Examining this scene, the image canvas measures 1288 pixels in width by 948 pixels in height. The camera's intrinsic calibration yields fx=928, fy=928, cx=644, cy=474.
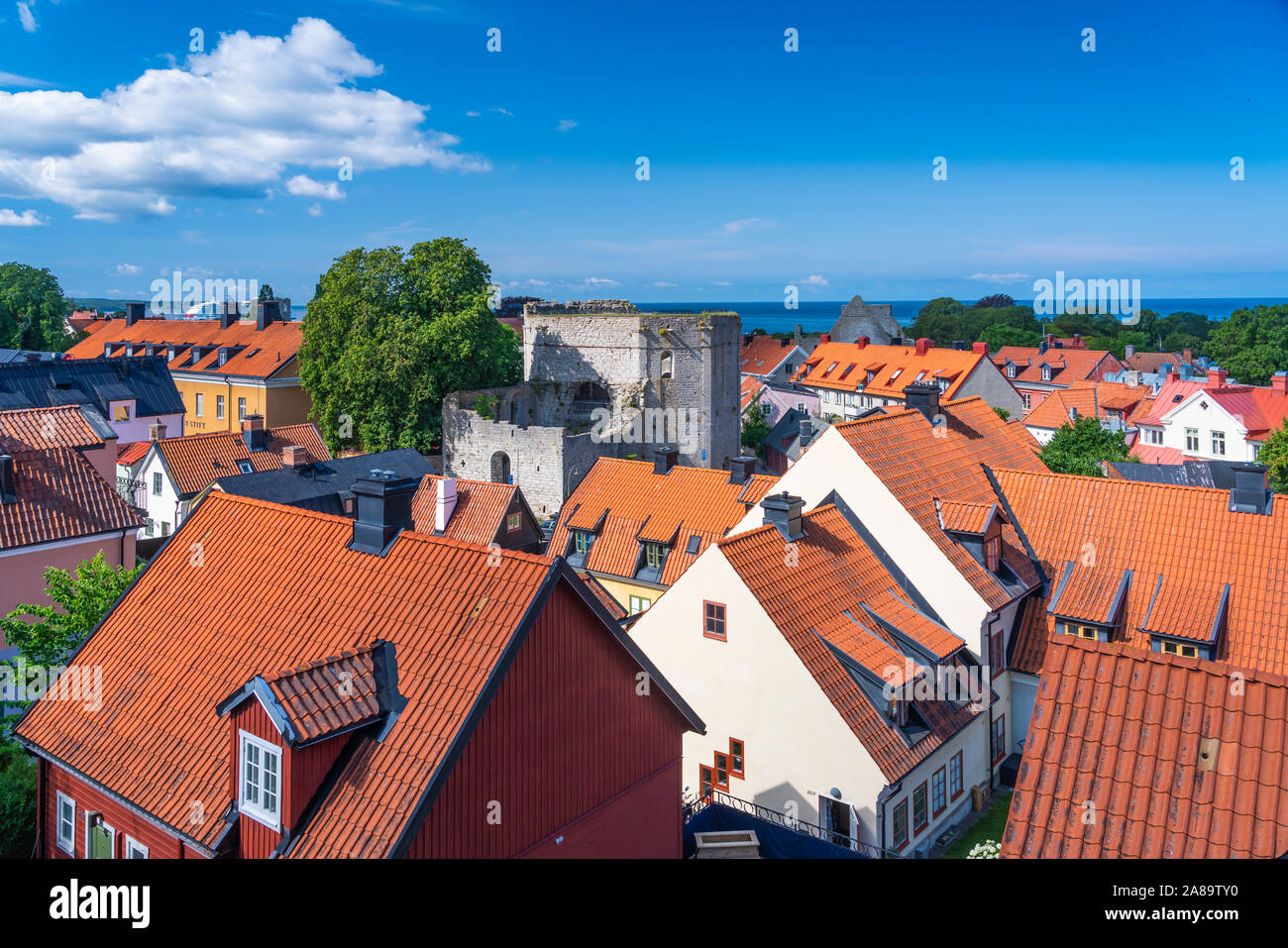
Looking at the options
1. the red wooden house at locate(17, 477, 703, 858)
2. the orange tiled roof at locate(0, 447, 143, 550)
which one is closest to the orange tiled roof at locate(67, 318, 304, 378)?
the orange tiled roof at locate(0, 447, 143, 550)

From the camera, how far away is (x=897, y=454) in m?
19.8

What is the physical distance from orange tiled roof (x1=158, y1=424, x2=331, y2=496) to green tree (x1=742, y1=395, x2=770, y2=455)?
2292 centimetres

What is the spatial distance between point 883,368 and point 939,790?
2183 inches

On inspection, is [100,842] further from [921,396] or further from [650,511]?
[921,396]

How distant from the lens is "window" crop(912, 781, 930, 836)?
51.9 ft

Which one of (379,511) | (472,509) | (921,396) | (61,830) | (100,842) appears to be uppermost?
(921,396)

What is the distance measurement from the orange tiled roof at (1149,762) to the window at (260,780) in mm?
6446

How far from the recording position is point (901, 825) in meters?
15.5

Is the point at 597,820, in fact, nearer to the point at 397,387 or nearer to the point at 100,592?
the point at 100,592

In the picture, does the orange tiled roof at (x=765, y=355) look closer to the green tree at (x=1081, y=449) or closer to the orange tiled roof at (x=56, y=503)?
the green tree at (x=1081, y=449)

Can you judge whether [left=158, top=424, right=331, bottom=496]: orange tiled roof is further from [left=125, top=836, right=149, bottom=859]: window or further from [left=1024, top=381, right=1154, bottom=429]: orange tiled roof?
[left=1024, top=381, right=1154, bottom=429]: orange tiled roof

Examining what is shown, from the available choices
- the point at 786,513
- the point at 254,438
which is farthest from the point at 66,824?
the point at 254,438
